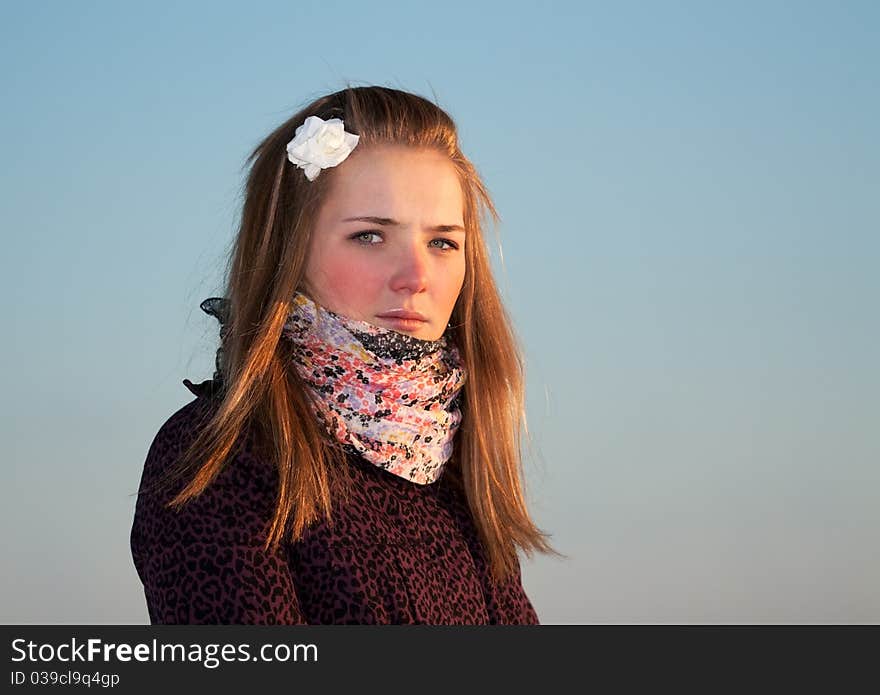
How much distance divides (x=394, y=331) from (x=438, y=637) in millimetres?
905

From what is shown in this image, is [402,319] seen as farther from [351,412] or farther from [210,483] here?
[210,483]

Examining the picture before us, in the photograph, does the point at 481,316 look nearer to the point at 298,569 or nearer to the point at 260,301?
the point at 260,301

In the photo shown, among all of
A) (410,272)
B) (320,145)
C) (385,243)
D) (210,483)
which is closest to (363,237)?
(385,243)

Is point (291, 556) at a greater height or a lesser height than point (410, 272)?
lesser

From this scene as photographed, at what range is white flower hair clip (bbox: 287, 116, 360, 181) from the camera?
3895 mm

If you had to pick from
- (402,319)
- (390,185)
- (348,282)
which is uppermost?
(390,185)

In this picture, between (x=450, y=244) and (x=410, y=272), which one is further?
(x=450, y=244)

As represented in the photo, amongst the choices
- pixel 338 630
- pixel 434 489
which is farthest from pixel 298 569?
pixel 434 489

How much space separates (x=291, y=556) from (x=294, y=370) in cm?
59

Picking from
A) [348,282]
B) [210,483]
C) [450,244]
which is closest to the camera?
[210,483]

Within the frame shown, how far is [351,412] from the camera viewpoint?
388 centimetres

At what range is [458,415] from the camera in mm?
4238

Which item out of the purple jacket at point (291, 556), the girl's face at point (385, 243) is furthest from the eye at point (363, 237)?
the purple jacket at point (291, 556)

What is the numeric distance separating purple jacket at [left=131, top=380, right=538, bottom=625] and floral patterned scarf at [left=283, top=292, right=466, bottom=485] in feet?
0.30
